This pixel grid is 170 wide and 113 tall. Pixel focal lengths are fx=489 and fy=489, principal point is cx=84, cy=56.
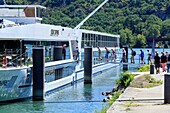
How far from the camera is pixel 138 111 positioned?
16078mm

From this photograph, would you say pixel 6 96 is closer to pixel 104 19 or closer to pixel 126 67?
pixel 126 67

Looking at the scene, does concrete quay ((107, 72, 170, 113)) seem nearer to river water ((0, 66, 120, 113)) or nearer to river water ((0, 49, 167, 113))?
river water ((0, 49, 167, 113))

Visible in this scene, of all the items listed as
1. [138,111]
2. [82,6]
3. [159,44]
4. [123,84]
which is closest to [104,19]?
[82,6]

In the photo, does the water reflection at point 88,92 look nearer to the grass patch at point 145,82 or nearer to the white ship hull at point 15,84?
the white ship hull at point 15,84

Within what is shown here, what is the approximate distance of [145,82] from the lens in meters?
24.5

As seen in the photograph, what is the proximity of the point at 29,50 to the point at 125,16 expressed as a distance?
108130 mm

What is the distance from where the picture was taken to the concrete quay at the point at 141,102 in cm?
1634

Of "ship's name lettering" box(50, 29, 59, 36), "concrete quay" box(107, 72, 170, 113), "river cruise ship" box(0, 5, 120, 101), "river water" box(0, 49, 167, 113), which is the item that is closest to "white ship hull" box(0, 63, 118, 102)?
"river cruise ship" box(0, 5, 120, 101)

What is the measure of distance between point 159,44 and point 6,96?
90878 millimetres

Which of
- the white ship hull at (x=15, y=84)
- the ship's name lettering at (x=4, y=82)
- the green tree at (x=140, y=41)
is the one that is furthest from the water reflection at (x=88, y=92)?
the green tree at (x=140, y=41)

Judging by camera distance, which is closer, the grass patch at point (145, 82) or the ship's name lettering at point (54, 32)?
the grass patch at point (145, 82)

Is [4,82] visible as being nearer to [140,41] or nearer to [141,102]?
[141,102]

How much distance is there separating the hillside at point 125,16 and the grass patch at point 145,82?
88.6 meters

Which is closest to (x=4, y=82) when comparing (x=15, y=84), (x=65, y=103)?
(x=15, y=84)
